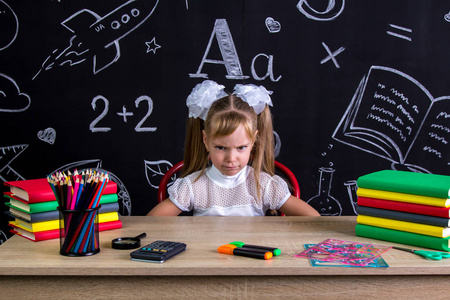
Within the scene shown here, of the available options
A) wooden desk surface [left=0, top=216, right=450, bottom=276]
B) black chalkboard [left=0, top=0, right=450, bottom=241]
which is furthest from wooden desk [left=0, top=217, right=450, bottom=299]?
black chalkboard [left=0, top=0, right=450, bottom=241]

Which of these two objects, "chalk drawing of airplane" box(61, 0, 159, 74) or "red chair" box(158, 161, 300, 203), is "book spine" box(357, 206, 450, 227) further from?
"chalk drawing of airplane" box(61, 0, 159, 74)

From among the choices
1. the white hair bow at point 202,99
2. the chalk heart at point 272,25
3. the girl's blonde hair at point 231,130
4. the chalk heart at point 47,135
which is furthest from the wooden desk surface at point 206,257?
the chalk heart at point 272,25

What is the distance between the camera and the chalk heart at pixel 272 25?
2.71m

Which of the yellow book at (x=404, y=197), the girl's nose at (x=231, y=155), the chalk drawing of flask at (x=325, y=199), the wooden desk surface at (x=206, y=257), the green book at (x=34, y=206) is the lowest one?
the chalk drawing of flask at (x=325, y=199)

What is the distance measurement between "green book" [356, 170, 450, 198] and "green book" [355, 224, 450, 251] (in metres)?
0.11

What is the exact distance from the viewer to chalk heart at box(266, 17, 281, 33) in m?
2.71

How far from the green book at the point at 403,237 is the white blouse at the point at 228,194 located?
59 centimetres

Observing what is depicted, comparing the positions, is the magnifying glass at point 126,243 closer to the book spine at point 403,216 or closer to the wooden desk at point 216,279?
the wooden desk at point 216,279

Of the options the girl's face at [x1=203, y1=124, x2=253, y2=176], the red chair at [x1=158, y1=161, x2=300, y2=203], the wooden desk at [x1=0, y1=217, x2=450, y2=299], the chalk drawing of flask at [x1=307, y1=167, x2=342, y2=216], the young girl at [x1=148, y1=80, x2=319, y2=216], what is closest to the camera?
the wooden desk at [x1=0, y1=217, x2=450, y2=299]

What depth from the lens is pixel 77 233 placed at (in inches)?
50.6

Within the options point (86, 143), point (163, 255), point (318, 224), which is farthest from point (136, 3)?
point (163, 255)

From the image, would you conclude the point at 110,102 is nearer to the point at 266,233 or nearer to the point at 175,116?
the point at 175,116

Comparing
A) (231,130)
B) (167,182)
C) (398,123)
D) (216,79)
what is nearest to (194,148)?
(167,182)

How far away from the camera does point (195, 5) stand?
269cm
